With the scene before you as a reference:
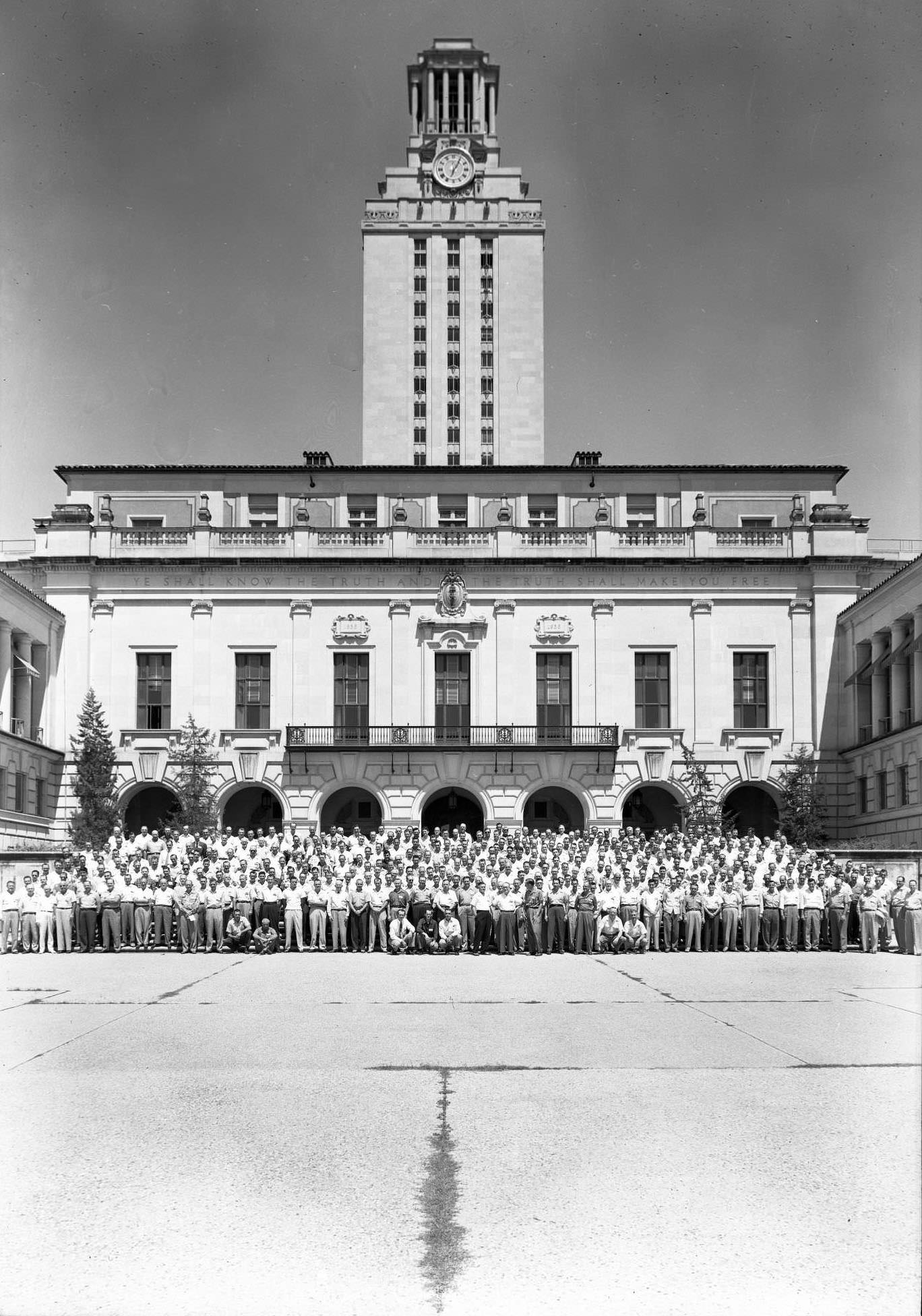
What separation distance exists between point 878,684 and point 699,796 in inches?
333

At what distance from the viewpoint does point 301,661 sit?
53.4m

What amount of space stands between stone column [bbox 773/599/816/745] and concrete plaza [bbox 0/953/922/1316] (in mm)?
37973

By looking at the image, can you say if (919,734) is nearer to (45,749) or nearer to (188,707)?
(188,707)

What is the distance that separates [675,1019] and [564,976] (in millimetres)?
6322

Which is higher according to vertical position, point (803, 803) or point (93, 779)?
point (93, 779)

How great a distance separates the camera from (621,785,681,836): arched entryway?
55156 mm

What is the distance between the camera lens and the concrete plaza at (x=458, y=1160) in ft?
19.5

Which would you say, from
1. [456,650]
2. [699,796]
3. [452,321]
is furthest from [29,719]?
[452,321]

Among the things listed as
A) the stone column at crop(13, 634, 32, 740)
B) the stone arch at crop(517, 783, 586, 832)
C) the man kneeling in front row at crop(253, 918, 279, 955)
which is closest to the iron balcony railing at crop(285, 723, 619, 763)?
the stone arch at crop(517, 783, 586, 832)

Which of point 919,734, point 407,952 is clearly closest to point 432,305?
point 919,734

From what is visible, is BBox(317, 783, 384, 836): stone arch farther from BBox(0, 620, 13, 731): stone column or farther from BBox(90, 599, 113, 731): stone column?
BBox(0, 620, 13, 731): stone column

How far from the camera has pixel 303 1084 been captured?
10.5 meters

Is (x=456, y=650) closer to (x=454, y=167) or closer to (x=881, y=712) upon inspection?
(x=881, y=712)

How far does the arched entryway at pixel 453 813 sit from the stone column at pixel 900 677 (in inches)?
697
